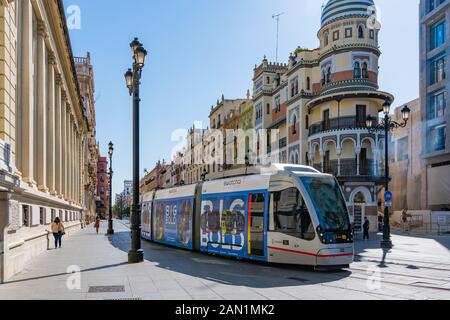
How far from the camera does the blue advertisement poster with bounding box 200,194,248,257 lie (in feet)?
57.4

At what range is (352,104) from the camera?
42.2 metres

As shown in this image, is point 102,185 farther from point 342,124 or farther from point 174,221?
point 174,221

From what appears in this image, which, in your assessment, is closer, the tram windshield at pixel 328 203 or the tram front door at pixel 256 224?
the tram windshield at pixel 328 203

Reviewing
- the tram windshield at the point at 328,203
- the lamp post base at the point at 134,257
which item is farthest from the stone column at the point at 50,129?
the tram windshield at the point at 328,203

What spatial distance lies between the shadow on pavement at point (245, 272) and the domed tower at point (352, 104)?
25890 millimetres

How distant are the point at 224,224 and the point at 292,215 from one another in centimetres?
398

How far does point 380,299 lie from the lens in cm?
1018

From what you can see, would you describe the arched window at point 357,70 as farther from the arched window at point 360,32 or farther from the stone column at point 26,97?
the stone column at point 26,97

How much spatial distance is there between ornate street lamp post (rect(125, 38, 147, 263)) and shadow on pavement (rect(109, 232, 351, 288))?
2.64 ft

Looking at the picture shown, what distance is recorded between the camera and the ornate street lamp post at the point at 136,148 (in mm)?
17062

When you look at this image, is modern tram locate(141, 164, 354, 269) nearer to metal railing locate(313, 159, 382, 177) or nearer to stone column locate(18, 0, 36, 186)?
stone column locate(18, 0, 36, 186)

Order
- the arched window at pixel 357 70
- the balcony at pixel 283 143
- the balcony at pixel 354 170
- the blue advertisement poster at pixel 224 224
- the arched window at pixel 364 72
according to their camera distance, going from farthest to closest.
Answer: the balcony at pixel 283 143, the arched window at pixel 364 72, the arched window at pixel 357 70, the balcony at pixel 354 170, the blue advertisement poster at pixel 224 224
